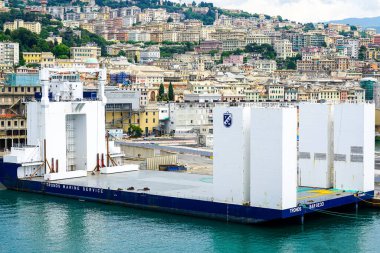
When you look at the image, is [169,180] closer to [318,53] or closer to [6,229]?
[6,229]

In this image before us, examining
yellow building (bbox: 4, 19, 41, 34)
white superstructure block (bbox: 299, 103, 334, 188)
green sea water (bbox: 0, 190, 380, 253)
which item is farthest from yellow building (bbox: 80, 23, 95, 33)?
green sea water (bbox: 0, 190, 380, 253)

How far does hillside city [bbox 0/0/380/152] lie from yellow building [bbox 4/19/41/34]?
0.17 m

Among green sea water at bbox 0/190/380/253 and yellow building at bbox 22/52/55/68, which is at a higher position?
yellow building at bbox 22/52/55/68

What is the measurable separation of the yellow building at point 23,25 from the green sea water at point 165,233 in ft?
206

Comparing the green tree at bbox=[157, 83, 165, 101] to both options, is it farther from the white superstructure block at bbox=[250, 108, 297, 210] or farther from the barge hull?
the white superstructure block at bbox=[250, 108, 297, 210]

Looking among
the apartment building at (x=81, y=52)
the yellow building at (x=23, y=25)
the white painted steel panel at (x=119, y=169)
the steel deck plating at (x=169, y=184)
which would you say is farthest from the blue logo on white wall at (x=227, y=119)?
the yellow building at (x=23, y=25)

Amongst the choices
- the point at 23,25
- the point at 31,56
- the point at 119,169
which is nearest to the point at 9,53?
the point at 31,56

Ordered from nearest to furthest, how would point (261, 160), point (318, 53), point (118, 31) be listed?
point (261, 160) → point (318, 53) → point (118, 31)

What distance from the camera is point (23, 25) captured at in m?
84.3

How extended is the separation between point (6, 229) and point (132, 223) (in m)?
2.99

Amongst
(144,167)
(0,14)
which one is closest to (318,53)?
(0,14)

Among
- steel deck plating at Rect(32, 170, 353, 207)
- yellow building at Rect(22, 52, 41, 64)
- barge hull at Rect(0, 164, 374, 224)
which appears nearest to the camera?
barge hull at Rect(0, 164, 374, 224)

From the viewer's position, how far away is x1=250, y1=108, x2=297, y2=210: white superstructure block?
19953 millimetres

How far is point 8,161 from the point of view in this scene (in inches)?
1036
